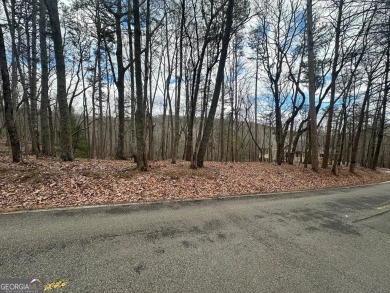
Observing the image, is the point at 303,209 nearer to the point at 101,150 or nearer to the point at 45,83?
the point at 45,83

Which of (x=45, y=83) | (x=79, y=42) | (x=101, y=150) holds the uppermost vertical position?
(x=79, y=42)

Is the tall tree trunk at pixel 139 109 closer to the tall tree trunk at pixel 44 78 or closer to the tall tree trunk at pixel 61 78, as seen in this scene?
the tall tree trunk at pixel 61 78

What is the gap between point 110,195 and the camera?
5625 mm

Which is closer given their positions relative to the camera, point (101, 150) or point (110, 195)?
point (110, 195)

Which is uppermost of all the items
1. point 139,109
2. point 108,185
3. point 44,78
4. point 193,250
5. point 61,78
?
point 44,78

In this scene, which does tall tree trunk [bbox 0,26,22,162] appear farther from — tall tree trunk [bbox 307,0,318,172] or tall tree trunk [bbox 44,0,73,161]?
tall tree trunk [bbox 307,0,318,172]

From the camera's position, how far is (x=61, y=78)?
27.1ft

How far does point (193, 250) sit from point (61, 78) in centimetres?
892

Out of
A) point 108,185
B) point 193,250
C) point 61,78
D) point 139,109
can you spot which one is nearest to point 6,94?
point 61,78

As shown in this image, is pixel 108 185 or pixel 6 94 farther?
pixel 6 94

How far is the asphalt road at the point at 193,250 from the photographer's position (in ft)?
7.97

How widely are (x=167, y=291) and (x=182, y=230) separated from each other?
61.8 inches

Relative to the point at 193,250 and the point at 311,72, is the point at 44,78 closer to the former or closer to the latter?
the point at 193,250

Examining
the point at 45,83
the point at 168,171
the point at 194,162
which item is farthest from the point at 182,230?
the point at 45,83
